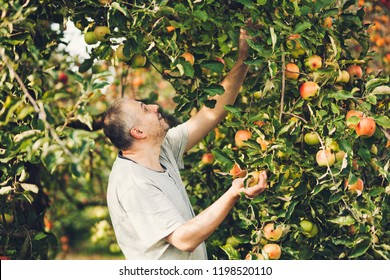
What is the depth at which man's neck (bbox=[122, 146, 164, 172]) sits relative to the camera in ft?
7.67

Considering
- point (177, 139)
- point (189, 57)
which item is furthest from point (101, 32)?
point (177, 139)

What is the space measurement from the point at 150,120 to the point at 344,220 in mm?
773

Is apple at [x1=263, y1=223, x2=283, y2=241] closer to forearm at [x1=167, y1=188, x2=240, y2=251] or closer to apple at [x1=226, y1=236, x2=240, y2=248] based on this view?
forearm at [x1=167, y1=188, x2=240, y2=251]

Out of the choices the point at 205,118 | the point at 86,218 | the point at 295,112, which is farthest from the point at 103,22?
the point at 86,218

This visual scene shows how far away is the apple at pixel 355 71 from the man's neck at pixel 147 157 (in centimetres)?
73

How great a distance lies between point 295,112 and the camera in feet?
7.22

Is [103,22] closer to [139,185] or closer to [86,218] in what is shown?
[139,185]

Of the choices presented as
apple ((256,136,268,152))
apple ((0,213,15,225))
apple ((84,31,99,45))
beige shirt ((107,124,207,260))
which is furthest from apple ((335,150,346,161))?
apple ((0,213,15,225))

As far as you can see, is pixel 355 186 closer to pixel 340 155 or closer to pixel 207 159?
pixel 340 155

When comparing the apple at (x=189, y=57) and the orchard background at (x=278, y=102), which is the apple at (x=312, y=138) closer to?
the orchard background at (x=278, y=102)

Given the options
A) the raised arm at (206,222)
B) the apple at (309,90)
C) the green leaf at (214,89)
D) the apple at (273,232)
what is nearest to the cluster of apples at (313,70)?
the apple at (309,90)

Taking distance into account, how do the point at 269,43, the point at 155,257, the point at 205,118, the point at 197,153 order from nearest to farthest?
1. the point at 269,43
2. the point at 155,257
3. the point at 205,118
4. the point at 197,153

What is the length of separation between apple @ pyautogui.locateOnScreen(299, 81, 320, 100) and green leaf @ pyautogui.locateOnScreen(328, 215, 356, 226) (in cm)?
41

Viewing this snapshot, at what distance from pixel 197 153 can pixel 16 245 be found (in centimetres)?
91
